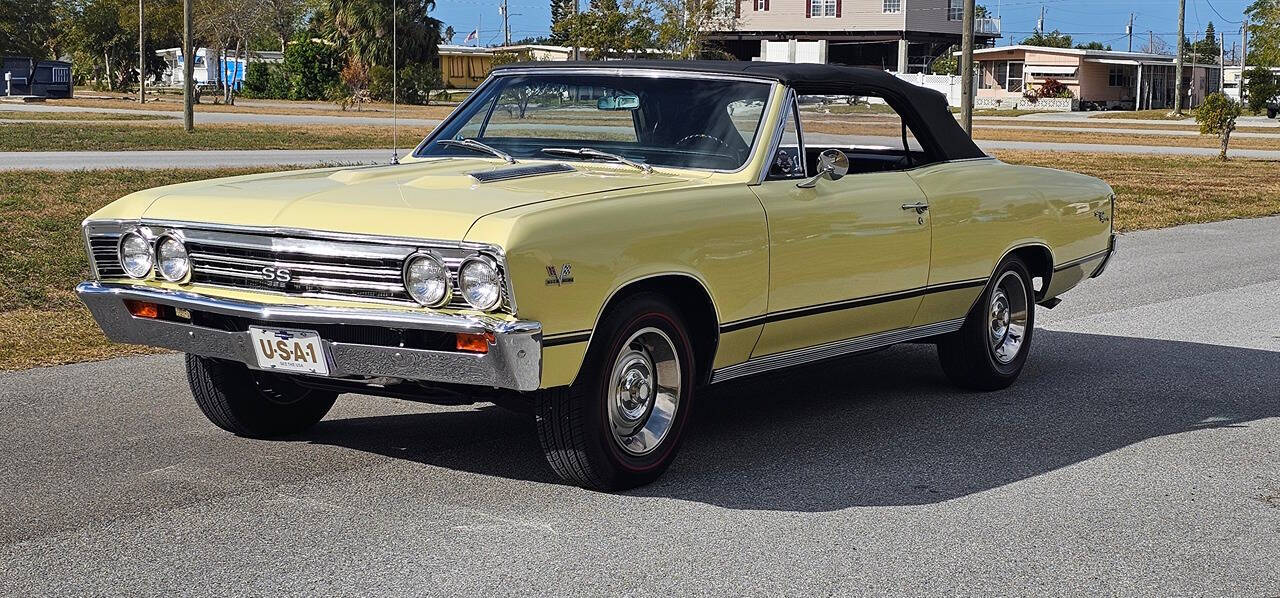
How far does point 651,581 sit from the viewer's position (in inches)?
178

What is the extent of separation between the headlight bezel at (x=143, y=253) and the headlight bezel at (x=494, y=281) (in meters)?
1.30

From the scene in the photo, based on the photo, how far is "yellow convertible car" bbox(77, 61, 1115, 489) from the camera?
4.93m

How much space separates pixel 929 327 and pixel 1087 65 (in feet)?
254

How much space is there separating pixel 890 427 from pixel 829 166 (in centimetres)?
131

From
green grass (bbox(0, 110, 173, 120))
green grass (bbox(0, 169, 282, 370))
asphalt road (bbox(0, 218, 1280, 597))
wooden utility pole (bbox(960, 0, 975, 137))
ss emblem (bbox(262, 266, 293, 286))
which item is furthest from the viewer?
green grass (bbox(0, 110, 173, 120))

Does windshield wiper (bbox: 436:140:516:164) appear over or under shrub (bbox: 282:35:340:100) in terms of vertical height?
under

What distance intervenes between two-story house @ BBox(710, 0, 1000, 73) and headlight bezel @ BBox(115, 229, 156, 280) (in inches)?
2742

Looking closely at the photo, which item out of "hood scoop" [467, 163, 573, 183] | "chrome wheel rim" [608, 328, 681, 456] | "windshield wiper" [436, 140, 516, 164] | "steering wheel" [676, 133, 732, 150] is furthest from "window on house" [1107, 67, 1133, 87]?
"chrome wheel rim" [608, 328, 681, 456]

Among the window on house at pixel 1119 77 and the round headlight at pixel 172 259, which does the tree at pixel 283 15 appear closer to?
the window on house at pixel 1119 77

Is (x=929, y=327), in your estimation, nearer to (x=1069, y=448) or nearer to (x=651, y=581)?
(x=1069, y=448)

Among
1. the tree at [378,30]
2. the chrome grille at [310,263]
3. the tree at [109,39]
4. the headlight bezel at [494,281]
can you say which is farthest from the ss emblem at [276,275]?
the tree at [109,39]

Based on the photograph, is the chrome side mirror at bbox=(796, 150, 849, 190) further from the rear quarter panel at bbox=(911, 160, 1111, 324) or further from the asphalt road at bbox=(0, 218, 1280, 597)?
the asphalt road at bbox=(0, 218, 1280, 597)

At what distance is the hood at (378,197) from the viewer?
16.3 feet

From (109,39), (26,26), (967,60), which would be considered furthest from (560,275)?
(26,26)
